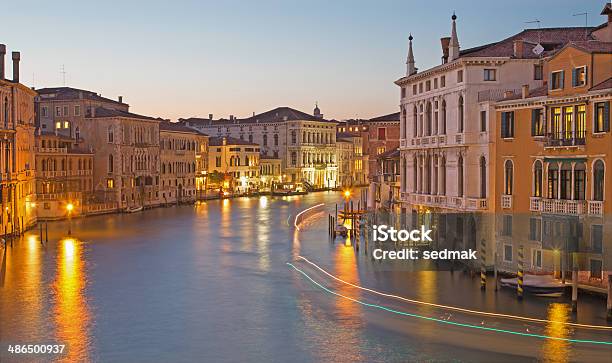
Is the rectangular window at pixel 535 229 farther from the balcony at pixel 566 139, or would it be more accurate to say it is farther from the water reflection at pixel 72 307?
the water reflection at pixel 72 307

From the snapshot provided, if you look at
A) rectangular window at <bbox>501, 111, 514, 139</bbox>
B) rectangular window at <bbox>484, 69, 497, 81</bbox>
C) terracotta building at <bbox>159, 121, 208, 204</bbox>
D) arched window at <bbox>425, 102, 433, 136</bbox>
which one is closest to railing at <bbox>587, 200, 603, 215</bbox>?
rectangular window at <bbox>501, 111, 514, 139</bbox>

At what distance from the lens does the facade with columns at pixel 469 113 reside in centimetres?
2264

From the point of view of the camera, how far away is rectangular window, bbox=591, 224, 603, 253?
17.9 meters

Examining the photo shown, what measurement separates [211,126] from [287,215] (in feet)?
117

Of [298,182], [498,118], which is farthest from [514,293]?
[298,182]

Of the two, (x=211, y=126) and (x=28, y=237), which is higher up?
(x=211, y=126)

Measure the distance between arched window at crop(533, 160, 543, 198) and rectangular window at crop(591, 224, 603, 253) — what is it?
2075 millimetres

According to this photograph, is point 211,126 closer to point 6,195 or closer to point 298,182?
point 298,182

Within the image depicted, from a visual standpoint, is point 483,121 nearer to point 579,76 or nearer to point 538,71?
point 538,71

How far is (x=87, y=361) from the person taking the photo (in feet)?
46.1

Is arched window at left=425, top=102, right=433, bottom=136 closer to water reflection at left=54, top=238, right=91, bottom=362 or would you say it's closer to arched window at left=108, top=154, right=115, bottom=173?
water reflection at left=54, top=238, right=91, bottom=362

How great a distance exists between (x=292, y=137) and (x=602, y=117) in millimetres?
58912

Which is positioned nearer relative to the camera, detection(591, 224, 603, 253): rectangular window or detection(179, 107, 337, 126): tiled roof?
detection(591, 224, 603, 253): rectangular window

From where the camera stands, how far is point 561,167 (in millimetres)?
18953
